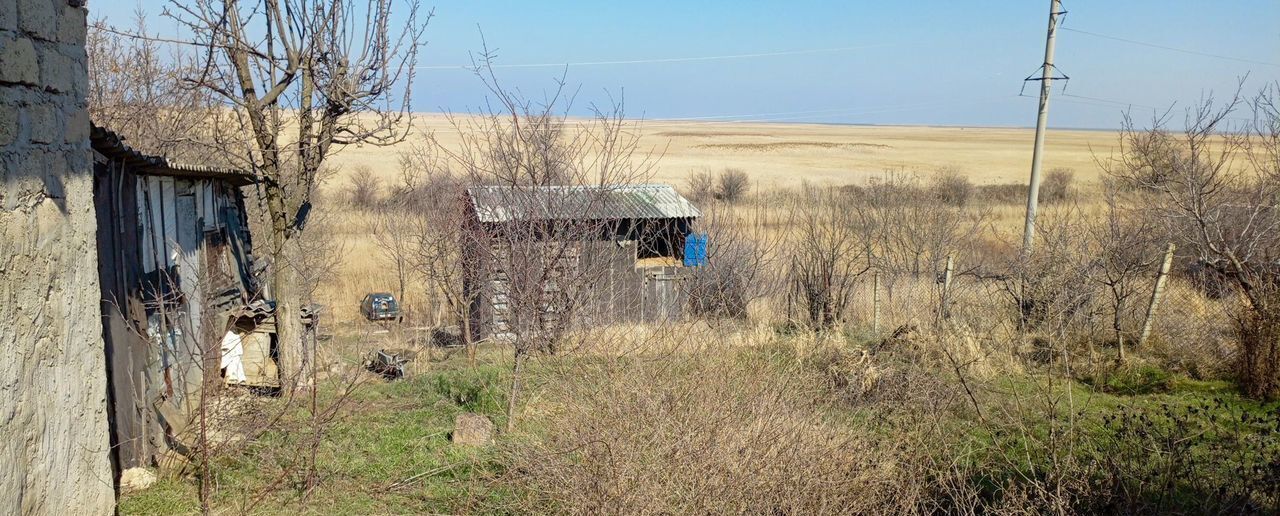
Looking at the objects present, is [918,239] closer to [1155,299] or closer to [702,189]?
[1155,299]

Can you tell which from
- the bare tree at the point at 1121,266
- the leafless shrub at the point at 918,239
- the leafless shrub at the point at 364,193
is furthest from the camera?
the leafless shrub at the point at 364,193

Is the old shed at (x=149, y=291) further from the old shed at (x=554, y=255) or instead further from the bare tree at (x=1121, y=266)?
the bare tree at (x=1121, y=266)

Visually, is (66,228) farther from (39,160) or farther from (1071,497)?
(1071,497)

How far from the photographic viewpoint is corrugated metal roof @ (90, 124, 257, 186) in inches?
222

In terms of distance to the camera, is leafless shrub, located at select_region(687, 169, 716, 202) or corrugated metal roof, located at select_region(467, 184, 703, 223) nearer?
corrugated metal roof, located at select_region(467, 184, 703, 223)

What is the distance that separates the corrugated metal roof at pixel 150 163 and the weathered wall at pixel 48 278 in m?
0.95

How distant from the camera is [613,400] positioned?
17.4ft

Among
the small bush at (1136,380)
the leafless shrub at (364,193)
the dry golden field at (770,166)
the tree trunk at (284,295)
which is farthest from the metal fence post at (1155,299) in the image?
the leafless shrub at (364,193)

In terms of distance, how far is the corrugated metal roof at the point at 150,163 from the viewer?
18.5 feet

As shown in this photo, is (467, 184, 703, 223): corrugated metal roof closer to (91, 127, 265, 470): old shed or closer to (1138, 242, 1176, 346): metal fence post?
(91, 127, 265, 470): old shed

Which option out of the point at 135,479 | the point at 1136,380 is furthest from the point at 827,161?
the point at 135,479

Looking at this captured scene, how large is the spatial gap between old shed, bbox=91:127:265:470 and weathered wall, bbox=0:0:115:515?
54 cm

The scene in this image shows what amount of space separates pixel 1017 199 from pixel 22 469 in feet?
122

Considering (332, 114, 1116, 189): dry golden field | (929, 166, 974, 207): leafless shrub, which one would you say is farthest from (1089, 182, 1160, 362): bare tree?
(332, 114, 1116, 189): dry golden field
